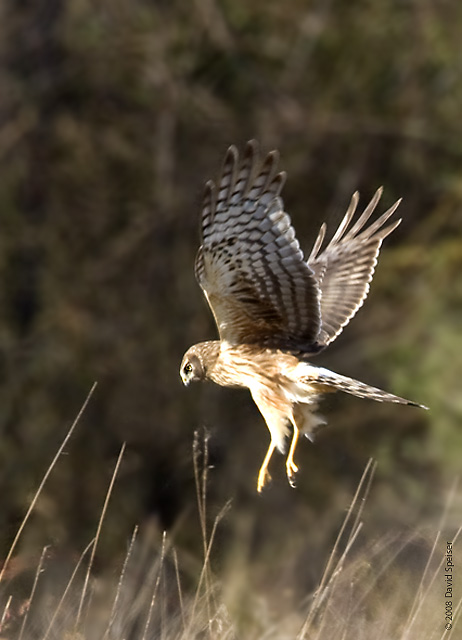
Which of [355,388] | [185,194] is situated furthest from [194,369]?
[185,194]

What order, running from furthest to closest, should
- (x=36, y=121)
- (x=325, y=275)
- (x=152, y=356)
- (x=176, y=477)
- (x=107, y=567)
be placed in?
(x=36, y=121)
(x=152, y=356)
(x=176, y=477)
(x=325, y=275)
(x=107, y=567)

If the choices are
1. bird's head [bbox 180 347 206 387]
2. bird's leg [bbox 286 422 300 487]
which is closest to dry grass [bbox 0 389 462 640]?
bird's leg [bbox 286 422 300 487]

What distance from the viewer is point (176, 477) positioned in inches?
397

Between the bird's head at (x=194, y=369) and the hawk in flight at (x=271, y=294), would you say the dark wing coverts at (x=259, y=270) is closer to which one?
the hawk in flight at (x=271, y=294)

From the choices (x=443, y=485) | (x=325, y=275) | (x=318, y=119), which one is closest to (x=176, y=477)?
(x=443, y=485)

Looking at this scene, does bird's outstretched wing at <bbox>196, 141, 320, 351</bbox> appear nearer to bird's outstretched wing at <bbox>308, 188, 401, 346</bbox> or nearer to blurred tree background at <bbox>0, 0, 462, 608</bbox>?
bird's outstretched wing at <bbox>308, 188, 401, 346</bbox>

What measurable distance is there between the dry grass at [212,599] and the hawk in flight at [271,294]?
50cm

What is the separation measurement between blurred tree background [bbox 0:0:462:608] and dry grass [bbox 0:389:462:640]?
25.4ft

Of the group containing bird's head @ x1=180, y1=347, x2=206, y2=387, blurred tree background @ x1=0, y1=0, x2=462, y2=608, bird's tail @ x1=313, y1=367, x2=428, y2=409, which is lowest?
blurred tree background @ x1=0, y1=0, x2=462, y2=608

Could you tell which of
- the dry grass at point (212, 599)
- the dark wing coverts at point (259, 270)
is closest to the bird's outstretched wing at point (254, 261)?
the dark wing coverts at point (259, 270)

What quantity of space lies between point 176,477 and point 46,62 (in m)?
6.61

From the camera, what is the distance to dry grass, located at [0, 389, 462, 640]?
152 inches

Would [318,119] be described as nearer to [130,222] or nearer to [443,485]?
[130,222]

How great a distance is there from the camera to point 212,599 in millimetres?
4035
